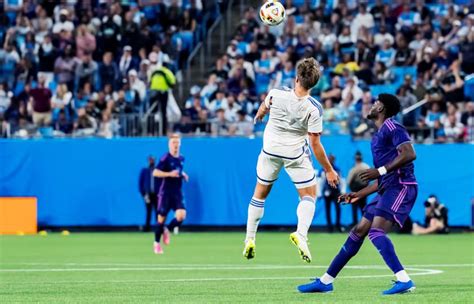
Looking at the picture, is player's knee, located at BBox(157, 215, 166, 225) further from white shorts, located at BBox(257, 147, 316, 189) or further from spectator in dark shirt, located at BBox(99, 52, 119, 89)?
spectator in dark shirt, located at BBox(99, 52, 119, 89)

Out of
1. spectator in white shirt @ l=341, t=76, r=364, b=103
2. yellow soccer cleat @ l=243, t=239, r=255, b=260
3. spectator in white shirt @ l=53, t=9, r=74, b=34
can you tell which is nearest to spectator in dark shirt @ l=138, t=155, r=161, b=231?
spectator in white shirt @ l=341, t=76, r=364, b=103

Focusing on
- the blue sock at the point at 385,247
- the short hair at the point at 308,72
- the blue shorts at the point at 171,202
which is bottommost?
the blue shorts at the point at 171,202

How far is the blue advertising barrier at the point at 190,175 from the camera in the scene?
3266 cm

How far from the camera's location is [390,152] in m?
13.6

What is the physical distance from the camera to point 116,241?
95.8ft

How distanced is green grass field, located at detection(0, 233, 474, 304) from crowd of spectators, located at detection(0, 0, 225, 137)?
540 cm

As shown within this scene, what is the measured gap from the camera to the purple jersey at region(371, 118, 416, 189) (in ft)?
44.3

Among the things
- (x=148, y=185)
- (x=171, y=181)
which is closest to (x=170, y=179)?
(x=171, y=181)

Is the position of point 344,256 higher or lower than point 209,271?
higher

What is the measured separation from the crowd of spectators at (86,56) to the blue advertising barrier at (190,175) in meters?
0.70

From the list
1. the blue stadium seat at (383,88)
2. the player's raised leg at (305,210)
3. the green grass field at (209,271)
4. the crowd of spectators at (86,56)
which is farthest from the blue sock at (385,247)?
the crowd of spectators at (86,56)

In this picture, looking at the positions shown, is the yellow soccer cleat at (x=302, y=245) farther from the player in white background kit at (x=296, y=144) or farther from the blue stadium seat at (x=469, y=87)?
the blue stadium seat at (x=469, y=87)

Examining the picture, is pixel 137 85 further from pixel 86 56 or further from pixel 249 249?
pixel 249 249

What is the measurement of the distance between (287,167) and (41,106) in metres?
21.0
